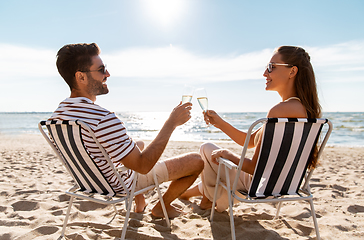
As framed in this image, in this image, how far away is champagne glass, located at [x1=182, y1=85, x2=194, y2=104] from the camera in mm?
2324

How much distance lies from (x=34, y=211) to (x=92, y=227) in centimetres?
87

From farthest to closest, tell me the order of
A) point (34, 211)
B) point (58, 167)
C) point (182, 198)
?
point (58, 167)
point (182, 198)
point (34, 211)

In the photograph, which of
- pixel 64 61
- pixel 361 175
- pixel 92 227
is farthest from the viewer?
pixel 361 175

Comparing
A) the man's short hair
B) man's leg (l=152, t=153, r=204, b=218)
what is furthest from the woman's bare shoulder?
the man's short hair

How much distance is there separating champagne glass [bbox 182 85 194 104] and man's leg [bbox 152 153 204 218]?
723 mm

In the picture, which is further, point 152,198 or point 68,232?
point 152,198

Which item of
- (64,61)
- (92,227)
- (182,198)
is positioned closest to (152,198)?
(182,198)

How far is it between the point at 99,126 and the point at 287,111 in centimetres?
153

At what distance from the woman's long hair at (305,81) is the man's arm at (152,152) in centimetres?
109

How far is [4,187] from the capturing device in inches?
160

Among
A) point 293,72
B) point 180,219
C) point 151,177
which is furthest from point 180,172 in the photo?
point 293,72

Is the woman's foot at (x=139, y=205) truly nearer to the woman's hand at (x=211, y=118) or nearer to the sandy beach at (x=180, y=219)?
the sandy beach at (x=180, y=219)

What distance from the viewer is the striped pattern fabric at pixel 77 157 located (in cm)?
202

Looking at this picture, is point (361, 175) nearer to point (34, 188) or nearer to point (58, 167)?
point (34, 188)
